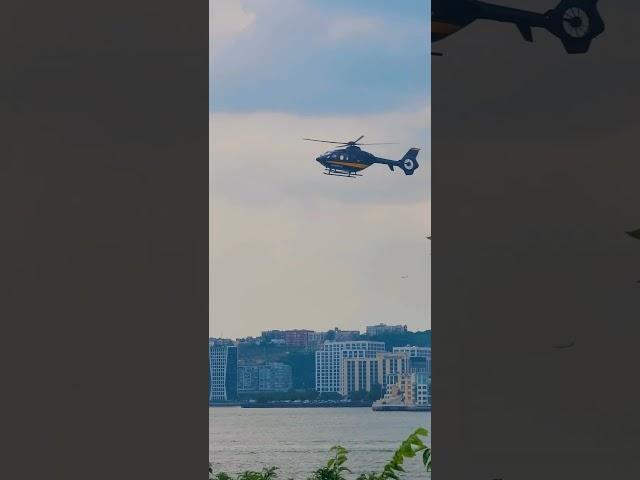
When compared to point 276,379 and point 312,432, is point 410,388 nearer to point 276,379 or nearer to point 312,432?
point 276,379

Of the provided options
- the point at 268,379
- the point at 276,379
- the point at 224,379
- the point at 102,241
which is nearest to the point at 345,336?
the point at 224,379

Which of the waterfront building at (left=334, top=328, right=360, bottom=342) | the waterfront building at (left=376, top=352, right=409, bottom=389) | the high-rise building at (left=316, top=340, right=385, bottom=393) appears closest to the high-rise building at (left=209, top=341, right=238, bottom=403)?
the high-rise building at (left=316, top=340, right=385, bottom=393)
